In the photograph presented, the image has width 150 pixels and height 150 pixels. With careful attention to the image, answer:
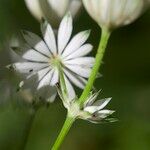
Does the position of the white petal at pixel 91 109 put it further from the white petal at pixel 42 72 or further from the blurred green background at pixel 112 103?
the blurred green background at pixel 112 103

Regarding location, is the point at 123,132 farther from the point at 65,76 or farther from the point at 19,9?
the point at 65,76

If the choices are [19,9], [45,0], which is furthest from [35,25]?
[45,0]

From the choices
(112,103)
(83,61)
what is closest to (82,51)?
(83,61)

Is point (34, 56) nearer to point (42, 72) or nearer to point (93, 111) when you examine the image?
point (42, 72)

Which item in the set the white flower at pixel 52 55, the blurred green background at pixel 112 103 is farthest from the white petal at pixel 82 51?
the blurred green background at pixel 112 103

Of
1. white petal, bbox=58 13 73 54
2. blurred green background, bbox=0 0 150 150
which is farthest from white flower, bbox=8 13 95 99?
blurred green background, bbox=0 0 150 150

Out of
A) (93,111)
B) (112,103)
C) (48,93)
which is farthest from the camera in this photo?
(112,103)

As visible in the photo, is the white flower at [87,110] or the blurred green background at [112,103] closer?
the white flower at [87,110]
